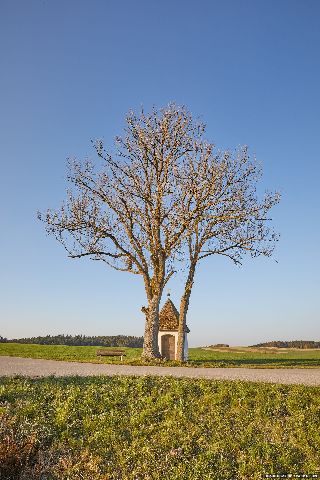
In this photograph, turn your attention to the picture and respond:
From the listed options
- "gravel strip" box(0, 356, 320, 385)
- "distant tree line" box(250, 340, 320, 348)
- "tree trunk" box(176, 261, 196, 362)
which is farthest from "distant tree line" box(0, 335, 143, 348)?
"gravel strip" box(0, 356, 320, 385)

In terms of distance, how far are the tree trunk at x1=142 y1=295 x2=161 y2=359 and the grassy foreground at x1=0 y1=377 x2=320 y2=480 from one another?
47.9 feet

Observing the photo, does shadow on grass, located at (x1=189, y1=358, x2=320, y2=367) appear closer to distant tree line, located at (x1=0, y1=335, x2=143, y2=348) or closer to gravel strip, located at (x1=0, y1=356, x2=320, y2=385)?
gravel strip, located at (x1=0, y1=356, x2=320, y2=385)

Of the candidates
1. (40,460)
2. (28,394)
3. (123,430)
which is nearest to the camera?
(40,460)

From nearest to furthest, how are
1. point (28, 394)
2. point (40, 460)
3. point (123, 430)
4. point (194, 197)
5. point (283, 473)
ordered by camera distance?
point (283, 473), point (40, 460), point (123, 430), point (28, 394), point (194, 197)

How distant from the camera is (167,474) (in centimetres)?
1040

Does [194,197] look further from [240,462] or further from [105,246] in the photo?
[240,462]

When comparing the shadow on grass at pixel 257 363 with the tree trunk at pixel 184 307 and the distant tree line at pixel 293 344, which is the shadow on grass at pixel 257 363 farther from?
the distant tree line at pixel 293 344

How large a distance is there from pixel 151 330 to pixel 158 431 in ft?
62.5

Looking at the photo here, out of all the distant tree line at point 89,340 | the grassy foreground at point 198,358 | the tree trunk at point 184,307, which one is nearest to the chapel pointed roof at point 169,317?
the grassy foreground at point 198,358

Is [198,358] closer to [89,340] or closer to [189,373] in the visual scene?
[189,373]

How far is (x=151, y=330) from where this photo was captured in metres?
31.5

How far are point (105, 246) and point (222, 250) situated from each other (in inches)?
334

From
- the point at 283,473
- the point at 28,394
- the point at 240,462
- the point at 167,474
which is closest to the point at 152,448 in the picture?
the point at 167,474

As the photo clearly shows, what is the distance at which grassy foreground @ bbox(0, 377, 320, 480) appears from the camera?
35.0 ft
